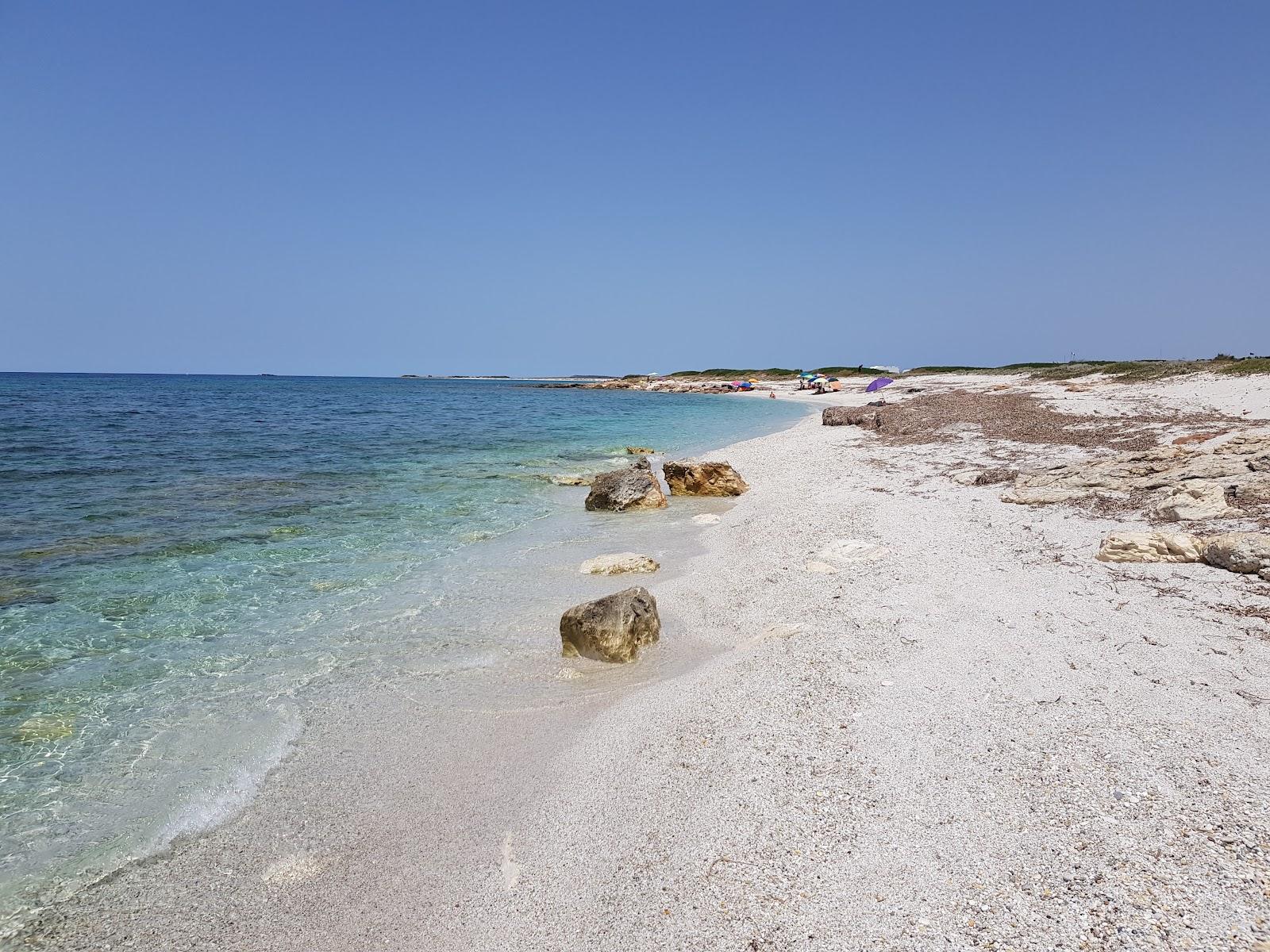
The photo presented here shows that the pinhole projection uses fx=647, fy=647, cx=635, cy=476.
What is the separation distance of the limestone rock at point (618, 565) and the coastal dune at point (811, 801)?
98.9 inches

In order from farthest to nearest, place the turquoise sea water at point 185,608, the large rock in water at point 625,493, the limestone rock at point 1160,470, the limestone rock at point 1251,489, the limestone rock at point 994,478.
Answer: the large rock in water at point 625,493, the limestone rock at point 994,478, the limestone rock at point 1160,470, the limestone rock at point 1251,489, the turquoise sea water at point 185,608

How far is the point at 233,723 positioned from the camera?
18.0 ft

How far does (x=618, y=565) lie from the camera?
9711mm

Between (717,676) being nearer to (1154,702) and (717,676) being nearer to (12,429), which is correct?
(1154,702)

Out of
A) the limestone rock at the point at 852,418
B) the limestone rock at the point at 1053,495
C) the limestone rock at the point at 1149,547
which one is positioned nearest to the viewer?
the limestone rock at the point at 1149,547

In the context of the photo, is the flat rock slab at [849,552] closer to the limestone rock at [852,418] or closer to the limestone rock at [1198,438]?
the limestone rock at [1198,438]

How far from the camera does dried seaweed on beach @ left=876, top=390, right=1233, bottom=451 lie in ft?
58.2

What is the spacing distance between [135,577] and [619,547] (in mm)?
7148

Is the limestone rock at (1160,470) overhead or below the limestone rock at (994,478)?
overhead

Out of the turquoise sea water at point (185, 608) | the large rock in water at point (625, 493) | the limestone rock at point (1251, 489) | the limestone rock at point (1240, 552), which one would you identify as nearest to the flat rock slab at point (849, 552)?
the limestone rock at point (1240, 552)

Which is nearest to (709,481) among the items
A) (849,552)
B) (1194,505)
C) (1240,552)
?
(849,552)

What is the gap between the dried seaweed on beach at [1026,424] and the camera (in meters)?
17.7

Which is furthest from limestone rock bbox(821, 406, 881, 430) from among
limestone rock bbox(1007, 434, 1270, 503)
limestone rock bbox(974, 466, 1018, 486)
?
limestone rock bbox(1007, 434, 1270, 503)

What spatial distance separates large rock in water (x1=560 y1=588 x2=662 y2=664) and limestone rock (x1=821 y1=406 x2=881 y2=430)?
891 inches
